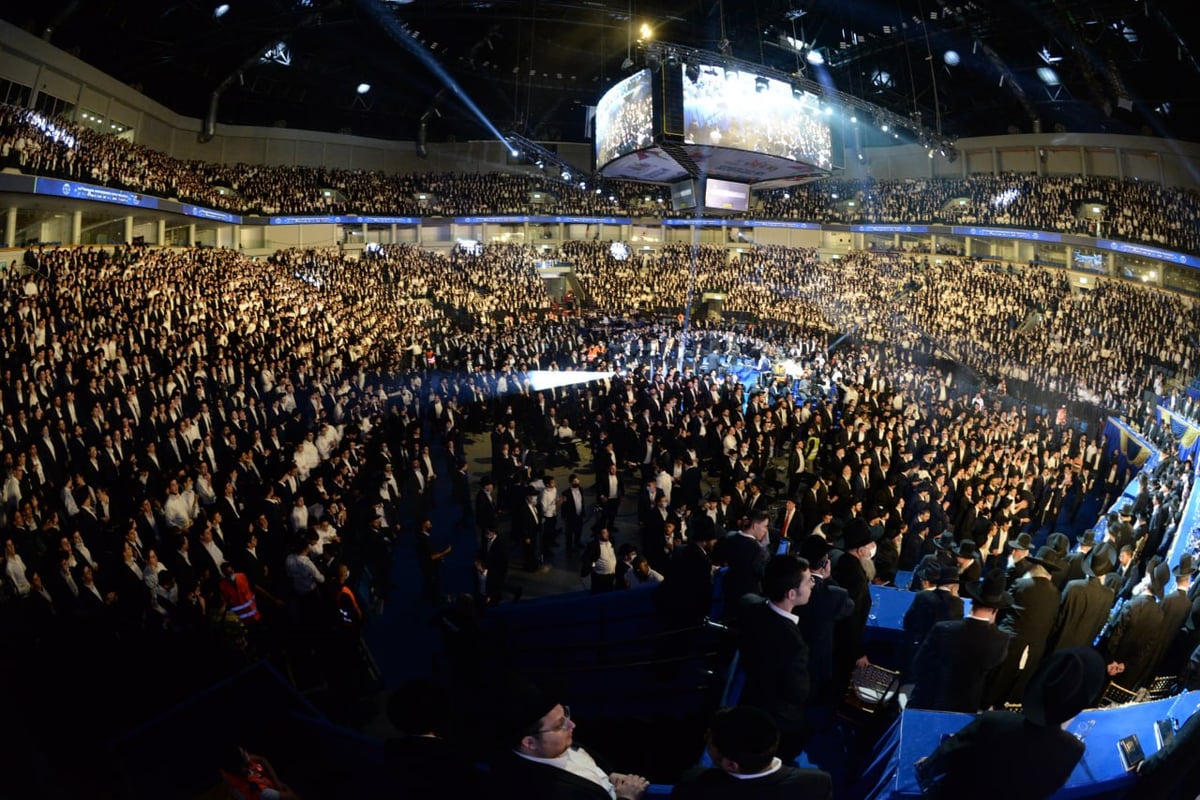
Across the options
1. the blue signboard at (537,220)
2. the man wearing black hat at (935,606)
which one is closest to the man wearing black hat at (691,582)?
the man wearing black hat at (935,606)

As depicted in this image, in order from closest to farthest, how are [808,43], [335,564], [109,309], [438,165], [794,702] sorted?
[794,702] < [335,564] < [109,309] < [808,43] < [438,165]

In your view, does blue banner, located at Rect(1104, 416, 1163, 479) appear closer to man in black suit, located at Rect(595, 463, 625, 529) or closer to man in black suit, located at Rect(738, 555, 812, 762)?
man in black suit, located at Rect(595, 463, 625, 529)

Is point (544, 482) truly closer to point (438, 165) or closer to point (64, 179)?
point (64, 179)

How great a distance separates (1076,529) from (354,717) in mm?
11718

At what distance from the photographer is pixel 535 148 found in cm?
3459

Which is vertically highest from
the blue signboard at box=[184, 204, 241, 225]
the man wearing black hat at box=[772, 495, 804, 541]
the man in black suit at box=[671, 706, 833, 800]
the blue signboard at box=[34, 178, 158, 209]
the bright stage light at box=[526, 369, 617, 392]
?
the blue signboard at box=[184, 204, 241, 225]

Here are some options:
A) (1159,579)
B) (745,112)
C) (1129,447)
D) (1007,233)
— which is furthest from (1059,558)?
(1007,233)

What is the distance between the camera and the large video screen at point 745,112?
63.8 ft

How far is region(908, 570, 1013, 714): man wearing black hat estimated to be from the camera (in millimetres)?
3592

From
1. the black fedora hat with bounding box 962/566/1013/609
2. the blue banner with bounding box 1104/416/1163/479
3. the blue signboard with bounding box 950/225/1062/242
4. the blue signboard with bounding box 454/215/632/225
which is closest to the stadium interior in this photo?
the black fedora hat with bounding box 962/566/1013/609

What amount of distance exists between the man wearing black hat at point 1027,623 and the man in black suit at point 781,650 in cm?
178

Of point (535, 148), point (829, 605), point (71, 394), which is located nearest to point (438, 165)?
point (535, 148)

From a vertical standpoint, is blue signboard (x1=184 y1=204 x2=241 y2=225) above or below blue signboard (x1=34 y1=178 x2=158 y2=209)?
above

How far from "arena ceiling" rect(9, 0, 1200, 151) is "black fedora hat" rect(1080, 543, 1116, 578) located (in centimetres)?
1682
